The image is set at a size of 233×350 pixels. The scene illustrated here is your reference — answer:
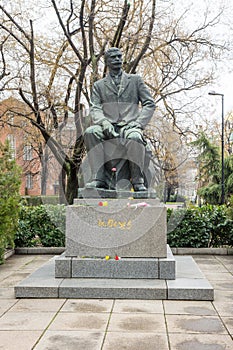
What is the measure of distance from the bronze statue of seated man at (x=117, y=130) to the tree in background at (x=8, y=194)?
2645 mm

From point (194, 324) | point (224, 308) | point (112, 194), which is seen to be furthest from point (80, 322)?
point (112, 194)

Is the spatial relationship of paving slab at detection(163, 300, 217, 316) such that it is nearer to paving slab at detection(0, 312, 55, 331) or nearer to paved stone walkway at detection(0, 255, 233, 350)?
paved stone walkway at detection(0, 255, 233, 350)

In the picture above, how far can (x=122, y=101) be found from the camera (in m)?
7.78

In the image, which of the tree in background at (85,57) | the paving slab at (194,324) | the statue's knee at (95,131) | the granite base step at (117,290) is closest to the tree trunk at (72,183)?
the tree in background at (85,57)

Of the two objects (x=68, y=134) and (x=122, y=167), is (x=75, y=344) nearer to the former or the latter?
(x=122, y=167)

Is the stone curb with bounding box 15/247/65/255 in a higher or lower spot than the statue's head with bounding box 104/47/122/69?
lower

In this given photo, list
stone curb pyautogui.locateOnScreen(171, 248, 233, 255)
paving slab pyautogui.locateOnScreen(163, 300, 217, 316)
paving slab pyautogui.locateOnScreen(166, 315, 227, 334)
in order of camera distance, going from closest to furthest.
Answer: paving slab pyautogui.locateOnScreen(166, 315, 227, 334) < paving slab pyautogui.locateOnScreen(163, 300, 217, 316) < stone curb pyautogui.locateOnScreen(171, 248, 233, 255)

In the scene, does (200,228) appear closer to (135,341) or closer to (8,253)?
(8,253)

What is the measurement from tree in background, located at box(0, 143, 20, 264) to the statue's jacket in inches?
108

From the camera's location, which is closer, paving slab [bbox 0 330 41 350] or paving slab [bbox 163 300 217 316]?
paving slab [bbox 0 330 41 350]

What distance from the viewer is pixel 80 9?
15.7m

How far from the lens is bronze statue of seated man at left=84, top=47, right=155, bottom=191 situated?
7.35m

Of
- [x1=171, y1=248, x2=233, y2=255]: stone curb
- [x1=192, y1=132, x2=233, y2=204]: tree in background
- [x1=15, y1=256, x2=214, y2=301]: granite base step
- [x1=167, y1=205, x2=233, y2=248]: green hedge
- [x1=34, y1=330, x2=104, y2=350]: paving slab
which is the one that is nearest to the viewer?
[x1=34, y1=330, x2=104, y2=350]: paving slab

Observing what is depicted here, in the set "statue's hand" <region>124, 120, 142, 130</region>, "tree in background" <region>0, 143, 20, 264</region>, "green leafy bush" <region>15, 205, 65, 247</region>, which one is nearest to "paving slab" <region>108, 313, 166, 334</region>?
"statue's hand" <region>124, 120, 142, 130</region>
